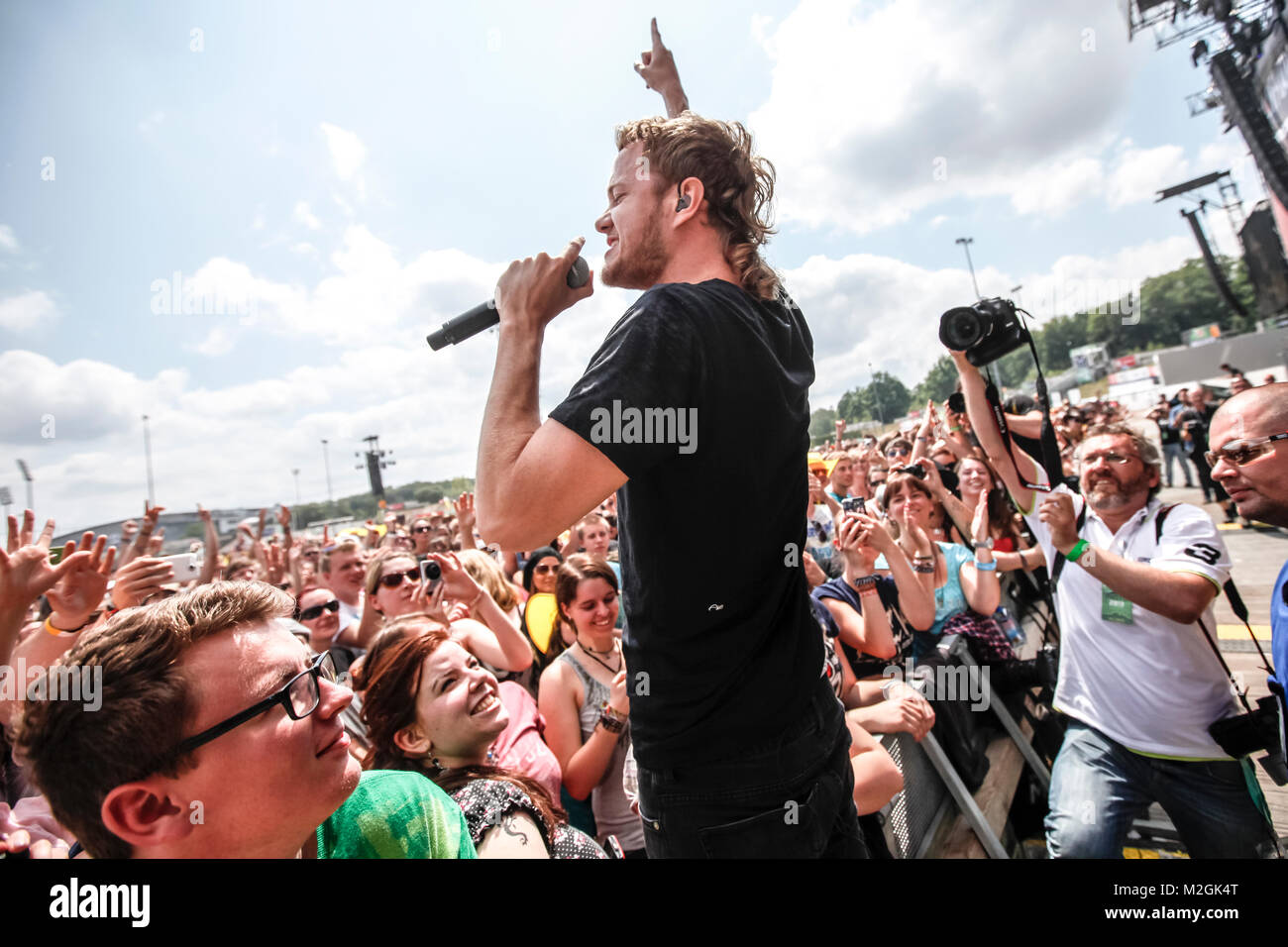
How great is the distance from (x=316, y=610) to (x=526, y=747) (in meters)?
2.13

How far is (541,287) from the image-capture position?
1.24 meters

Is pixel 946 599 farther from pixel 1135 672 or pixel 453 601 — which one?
pixel 453 601

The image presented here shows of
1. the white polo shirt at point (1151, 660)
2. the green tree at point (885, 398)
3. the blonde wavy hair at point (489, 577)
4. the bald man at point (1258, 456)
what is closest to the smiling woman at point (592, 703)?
the blonde wavy hair at point (489, 577)

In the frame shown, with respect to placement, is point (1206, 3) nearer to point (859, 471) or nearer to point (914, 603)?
point (859, 471)

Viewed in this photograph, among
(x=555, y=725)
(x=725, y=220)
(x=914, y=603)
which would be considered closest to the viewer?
(x=725, y=220)

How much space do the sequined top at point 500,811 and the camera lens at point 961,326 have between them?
90.7 inches

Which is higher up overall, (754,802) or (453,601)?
Result: (453,601)

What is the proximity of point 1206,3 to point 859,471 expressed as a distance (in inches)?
891

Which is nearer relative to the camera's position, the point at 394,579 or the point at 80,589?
the point at 80,589

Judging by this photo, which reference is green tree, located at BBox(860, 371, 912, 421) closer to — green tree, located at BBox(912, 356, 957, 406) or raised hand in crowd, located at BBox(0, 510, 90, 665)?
green tree, located at BBox(912, 356, 957, 406)

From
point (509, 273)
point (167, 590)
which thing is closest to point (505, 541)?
point (509, 273)

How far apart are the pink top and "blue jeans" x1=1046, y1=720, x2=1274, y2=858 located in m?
2.03

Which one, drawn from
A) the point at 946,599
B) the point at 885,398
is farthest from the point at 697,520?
the point at 885,398
